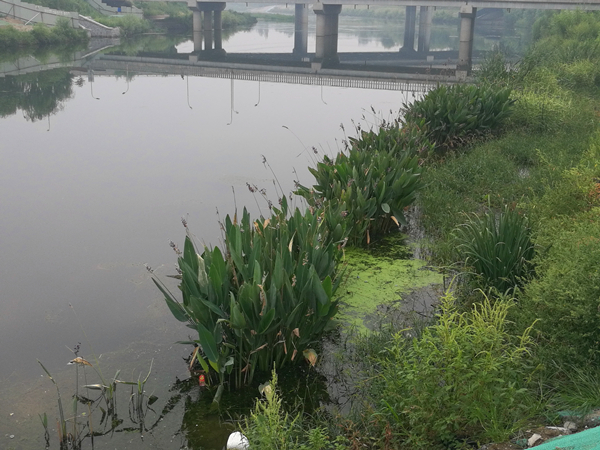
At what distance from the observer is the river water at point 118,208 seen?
5.38 meters

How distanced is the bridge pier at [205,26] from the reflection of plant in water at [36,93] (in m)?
18.4

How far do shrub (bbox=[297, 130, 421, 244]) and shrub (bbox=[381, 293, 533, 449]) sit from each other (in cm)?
341

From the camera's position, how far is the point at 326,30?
145 feet

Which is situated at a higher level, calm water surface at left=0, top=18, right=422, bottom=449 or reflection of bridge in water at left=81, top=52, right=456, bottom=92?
reflection of bridge in water at left=81, top=52, right=456, bottom=92

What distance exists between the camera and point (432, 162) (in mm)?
10445

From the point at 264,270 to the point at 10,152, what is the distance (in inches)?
395

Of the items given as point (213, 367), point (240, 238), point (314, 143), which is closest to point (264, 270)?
point (240, 238)

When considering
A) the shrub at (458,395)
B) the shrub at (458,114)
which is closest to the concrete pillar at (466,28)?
the shrub at (458,114)

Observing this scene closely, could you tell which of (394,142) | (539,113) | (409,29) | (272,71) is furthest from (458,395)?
(409,29)

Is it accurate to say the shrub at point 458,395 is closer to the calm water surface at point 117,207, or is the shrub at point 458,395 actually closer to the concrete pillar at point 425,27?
the calm water surface at point 117,207

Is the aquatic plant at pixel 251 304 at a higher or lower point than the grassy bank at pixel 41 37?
lower

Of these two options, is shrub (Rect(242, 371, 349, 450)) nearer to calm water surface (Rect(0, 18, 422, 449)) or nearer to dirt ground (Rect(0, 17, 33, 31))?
calm water surface (Rect(0, 18, 422, 449))

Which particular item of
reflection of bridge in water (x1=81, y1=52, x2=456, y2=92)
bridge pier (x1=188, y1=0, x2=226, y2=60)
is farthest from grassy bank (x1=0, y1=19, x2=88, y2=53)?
bridge pier (x1=188, y1=0, x2=226, y2=60)

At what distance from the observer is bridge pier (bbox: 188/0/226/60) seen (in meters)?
43.8
